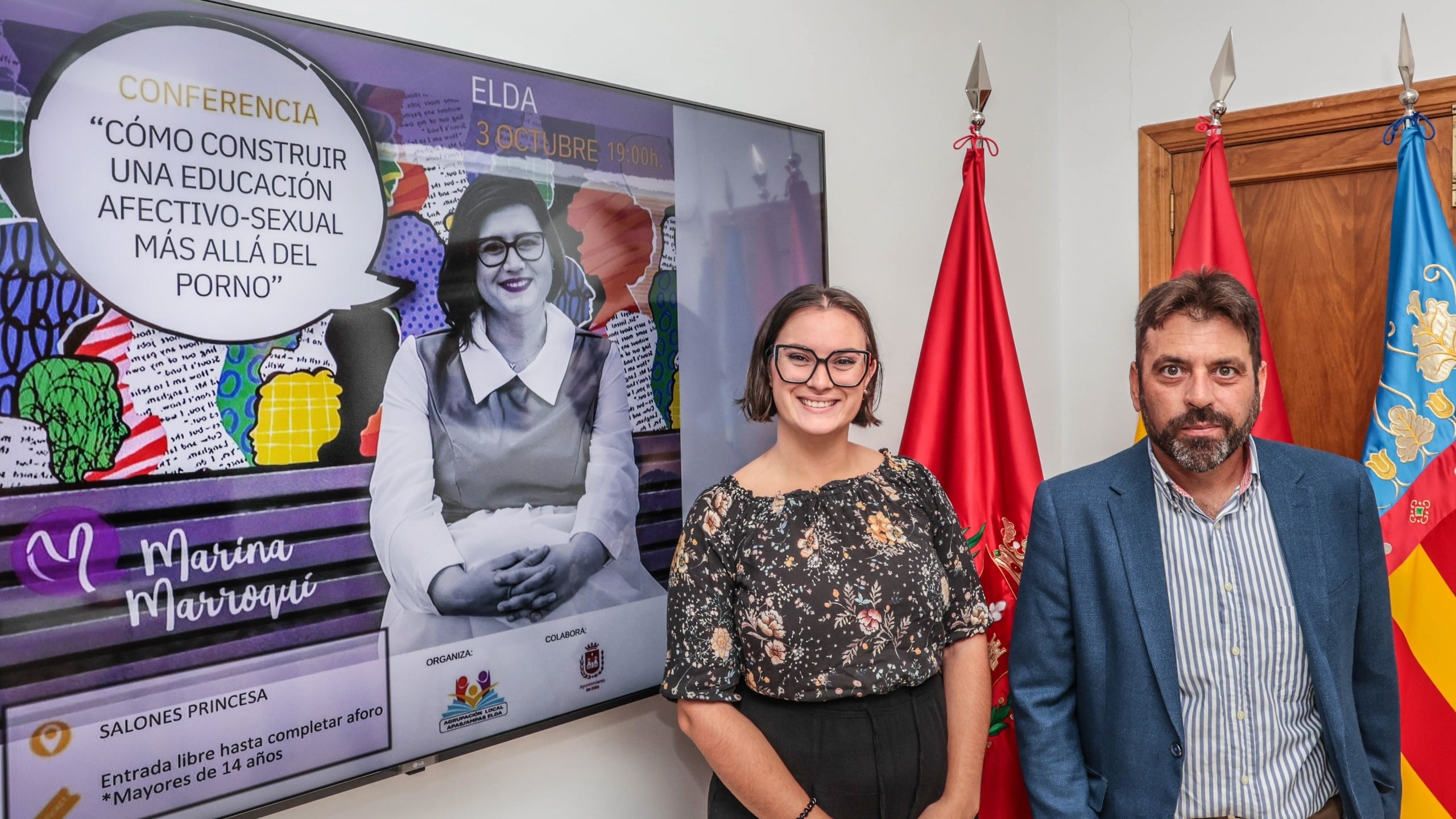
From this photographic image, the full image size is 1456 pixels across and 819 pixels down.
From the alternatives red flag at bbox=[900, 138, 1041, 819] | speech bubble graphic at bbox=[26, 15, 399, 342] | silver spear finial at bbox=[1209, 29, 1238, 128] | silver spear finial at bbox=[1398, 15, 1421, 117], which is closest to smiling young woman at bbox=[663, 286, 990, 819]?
red flag at bbox=[900, 138, 1041, 819]

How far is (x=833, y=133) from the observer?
85.2 inches

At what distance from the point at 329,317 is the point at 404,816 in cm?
78

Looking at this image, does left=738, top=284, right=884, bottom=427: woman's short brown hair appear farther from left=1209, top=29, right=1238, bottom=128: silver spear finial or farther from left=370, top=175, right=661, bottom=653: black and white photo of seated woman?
left=1209, top=29, right=1238, bottom=128: silver spear finial

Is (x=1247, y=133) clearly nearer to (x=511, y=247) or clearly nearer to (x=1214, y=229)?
(x=1214, y=229)

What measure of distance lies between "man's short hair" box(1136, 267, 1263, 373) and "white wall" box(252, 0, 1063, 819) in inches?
32.8

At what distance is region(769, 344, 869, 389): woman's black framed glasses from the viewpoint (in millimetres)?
1462

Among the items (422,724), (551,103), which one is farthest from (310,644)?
(551,103)

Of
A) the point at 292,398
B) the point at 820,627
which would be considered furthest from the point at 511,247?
the point at 820,627

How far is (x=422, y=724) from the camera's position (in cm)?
137

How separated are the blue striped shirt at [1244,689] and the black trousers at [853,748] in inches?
15.9

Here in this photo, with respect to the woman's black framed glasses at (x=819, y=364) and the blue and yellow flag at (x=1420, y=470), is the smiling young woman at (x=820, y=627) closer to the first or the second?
the woman's black framed glasses at (x=819, y=364)

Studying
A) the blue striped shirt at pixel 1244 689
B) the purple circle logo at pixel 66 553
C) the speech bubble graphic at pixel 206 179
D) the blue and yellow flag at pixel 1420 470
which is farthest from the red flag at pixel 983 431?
the purple circle logo at pixel 66 553

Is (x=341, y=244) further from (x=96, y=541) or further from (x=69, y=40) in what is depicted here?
(x=96, y=541)

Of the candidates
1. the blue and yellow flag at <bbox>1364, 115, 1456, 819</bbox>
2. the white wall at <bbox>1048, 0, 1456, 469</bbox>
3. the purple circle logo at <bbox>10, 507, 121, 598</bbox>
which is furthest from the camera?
the white wall at <bbox>1048, 0, 1456, 469</bbox>
